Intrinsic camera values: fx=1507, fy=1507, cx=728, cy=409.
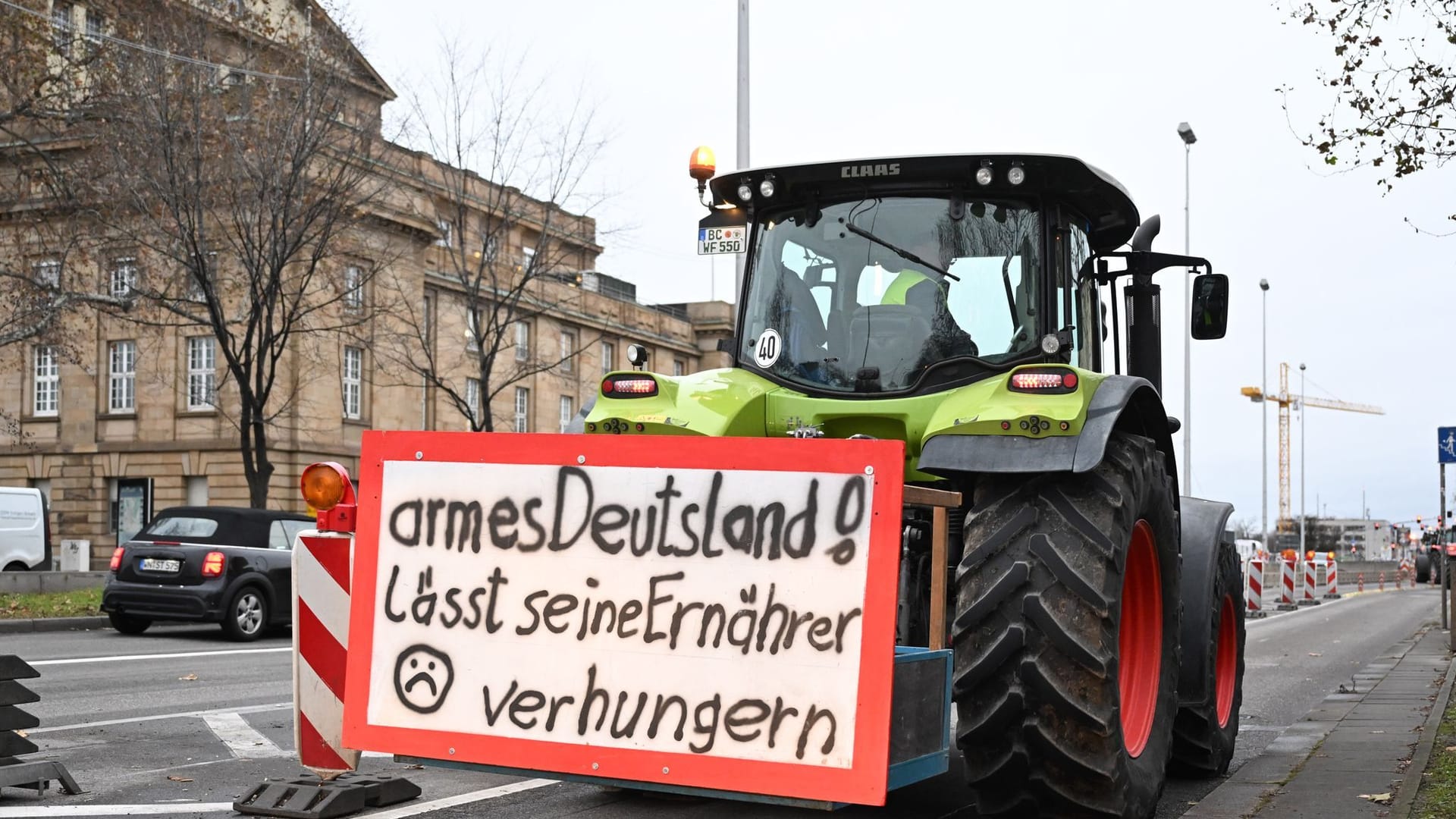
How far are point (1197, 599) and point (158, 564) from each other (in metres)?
14.2

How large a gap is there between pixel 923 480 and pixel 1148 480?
2.92 ft

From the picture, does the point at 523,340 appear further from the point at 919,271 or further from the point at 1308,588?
the point at 919,271

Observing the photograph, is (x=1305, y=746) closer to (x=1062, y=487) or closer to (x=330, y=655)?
(x=1062, y=487)

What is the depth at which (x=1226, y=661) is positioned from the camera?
26.8 feet

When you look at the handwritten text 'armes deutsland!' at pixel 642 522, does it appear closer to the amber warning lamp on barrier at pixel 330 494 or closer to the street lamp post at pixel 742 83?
the amber warning lamp on barrier at pixel 330 494

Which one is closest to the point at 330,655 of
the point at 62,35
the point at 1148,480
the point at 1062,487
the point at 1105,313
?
the point at 1062,487

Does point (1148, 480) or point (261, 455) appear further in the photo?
point (261, 455)

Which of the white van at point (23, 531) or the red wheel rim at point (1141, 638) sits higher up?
the red wheel rim at point (1141, 638)

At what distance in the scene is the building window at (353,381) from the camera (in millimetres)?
50781

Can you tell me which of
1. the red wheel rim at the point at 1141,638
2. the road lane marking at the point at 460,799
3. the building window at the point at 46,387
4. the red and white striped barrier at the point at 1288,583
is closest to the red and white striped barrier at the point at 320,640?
the road lane marking at the point at 460,799

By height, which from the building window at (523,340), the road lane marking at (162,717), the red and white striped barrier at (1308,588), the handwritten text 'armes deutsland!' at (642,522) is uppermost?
the building window at (523,340)

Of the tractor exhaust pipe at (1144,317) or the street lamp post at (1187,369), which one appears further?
the street lamp post at (1187,369)

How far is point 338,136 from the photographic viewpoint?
90.5 feet

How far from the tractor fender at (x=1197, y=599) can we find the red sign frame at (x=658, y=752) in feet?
9.76
